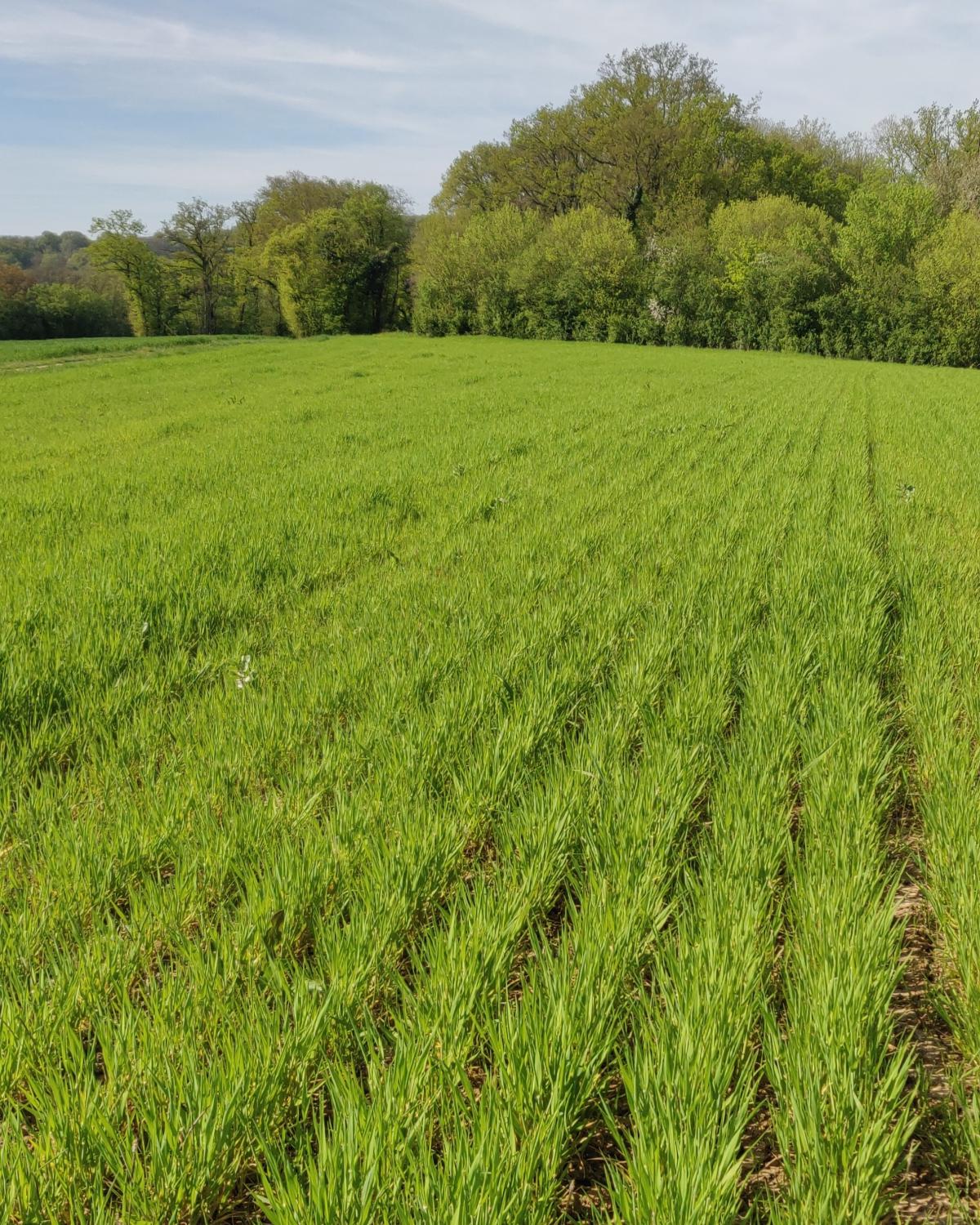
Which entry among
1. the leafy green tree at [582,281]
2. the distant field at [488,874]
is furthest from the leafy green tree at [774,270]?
the distant field at [488,874]

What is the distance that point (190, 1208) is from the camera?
134cm

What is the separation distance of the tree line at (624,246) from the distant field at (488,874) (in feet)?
135

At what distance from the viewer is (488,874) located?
7.64 ft

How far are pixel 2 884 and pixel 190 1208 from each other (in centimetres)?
129

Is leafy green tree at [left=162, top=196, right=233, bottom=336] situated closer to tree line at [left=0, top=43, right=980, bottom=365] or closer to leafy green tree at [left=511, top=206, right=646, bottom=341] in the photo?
tree line at [left=0, top=43, right=980, bottom=365]

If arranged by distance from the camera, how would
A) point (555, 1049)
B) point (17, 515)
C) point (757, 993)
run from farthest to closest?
point (17, 515) < point (757, 993) < point (555, 1049)

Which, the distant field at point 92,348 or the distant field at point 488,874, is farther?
the distant field at point 92,348

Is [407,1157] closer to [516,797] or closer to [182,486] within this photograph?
[516,797]

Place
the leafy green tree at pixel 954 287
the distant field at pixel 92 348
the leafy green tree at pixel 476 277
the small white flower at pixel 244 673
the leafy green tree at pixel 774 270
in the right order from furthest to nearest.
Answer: the leafy green tree at pixel 476 277, the leafy green tree at pixel 774 270, the distant field at pixel 92 348, the leafy green tree at pixel 954 287, the small white flower at pixel 244 673

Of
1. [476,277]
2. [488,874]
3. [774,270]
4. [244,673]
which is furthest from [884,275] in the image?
[488,874]

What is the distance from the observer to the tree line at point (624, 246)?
39.8m

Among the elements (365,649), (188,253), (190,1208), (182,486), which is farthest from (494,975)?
(188,253)

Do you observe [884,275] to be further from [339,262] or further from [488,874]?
[488,874]

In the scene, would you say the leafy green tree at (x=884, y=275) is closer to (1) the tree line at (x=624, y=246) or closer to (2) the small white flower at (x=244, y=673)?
(1) the tree line at (x=624, y=246)
